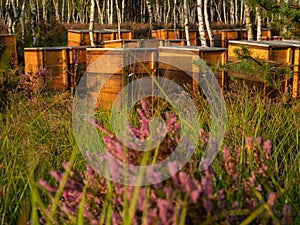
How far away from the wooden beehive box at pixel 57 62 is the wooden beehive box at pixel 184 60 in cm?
237

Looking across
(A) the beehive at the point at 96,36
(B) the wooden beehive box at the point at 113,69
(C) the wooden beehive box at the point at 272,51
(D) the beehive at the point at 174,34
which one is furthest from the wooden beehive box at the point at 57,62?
(D) the beehive at the point at 174,34

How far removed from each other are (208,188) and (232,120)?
2.56 metres

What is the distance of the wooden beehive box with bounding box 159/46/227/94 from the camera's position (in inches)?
310

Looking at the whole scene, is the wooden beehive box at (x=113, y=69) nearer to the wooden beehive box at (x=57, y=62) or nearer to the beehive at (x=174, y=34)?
the wooden beehive box at (x=57, y=62)

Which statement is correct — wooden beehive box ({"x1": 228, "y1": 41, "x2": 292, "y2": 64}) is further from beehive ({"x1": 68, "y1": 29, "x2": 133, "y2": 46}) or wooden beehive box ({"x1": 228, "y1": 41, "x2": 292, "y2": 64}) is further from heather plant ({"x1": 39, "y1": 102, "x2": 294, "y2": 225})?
beehive ({"x1": 68, "y1": 29, "x2": 133, "y2": 46})

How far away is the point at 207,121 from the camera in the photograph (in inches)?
171

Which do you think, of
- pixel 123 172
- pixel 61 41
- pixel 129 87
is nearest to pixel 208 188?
pixel 123 172

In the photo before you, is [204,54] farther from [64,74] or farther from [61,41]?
[61,41]

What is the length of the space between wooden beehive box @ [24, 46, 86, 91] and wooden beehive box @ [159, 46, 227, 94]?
2.37 metres

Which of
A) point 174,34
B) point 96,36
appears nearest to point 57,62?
point 96,36

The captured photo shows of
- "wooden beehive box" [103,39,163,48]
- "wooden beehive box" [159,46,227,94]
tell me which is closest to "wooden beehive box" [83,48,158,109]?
"wooden beehive box" [159,46,227,94]

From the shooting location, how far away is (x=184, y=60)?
26.0 ft

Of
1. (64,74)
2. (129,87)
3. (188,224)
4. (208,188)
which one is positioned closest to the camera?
(208,188)

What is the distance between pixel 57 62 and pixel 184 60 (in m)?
3.45
